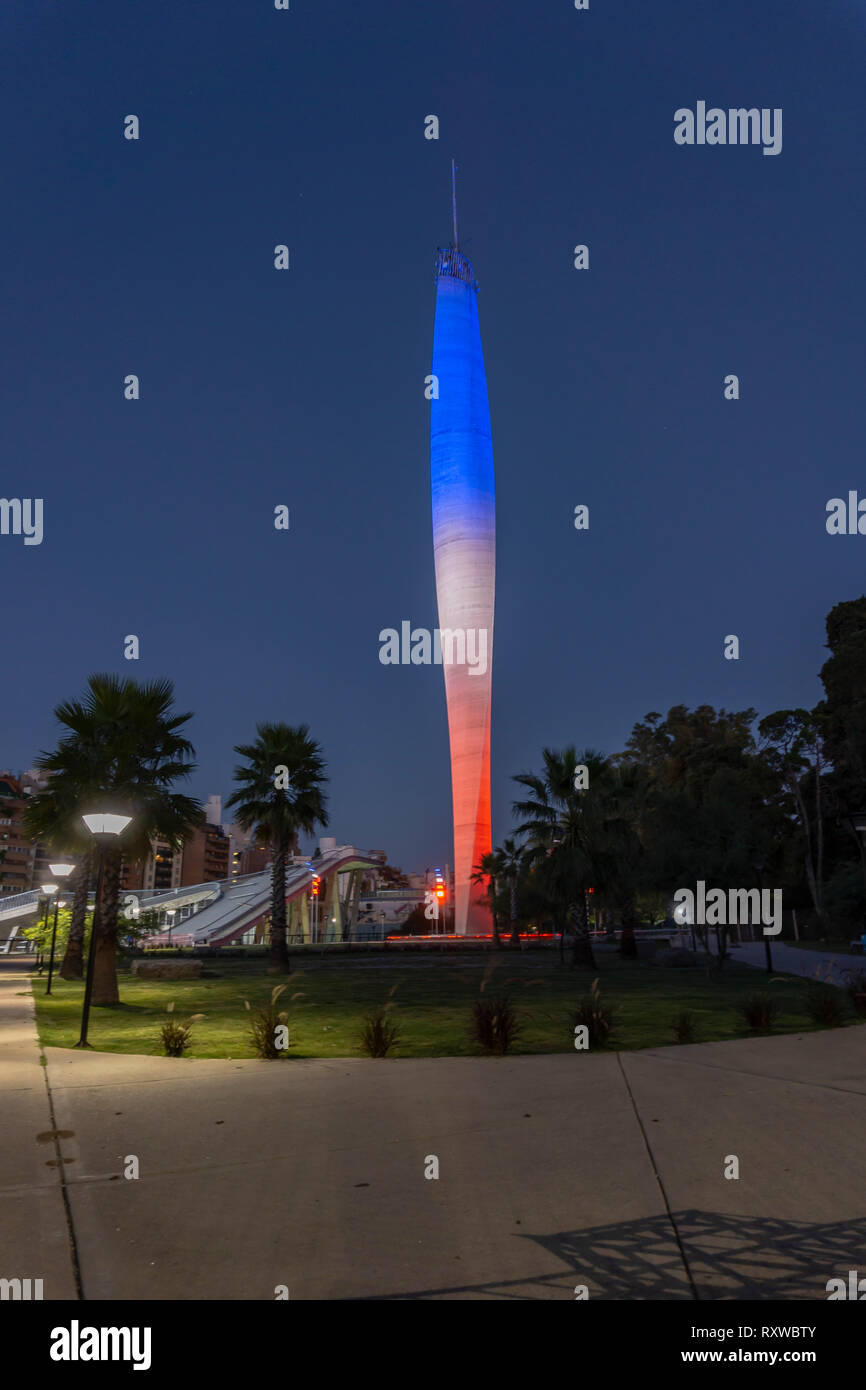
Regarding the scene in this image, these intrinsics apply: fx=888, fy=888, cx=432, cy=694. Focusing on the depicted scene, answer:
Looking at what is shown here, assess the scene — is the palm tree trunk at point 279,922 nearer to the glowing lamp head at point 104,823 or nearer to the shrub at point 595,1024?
the glowing lamp head at point 104,823

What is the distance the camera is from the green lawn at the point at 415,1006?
13672 mm

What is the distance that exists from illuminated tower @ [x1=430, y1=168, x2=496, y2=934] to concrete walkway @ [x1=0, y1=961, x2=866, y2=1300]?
248ft

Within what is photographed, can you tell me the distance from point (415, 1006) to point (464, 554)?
78.8m

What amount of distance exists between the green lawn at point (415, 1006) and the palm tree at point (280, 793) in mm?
4543

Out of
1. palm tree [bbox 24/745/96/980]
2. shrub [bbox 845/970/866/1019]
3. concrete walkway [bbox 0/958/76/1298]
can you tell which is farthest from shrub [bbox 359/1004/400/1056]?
palm tree [bbox 24/745/96/980]

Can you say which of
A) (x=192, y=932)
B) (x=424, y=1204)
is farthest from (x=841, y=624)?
(x=424, y=1204)

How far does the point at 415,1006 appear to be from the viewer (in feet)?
65.2

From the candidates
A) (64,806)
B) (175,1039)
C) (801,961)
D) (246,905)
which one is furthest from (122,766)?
(246,905)

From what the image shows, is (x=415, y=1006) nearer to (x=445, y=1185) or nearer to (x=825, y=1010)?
(x=825, y=1010)

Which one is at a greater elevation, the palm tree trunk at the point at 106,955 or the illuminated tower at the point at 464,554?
the illuminated tower at the point at 464,554

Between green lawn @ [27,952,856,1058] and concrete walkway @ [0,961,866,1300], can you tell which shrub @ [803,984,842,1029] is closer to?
green lawn @ [27,952,856,1058]

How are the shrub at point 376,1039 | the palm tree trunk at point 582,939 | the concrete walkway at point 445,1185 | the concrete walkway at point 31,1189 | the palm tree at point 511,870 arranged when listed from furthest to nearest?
the palm tree at point 511,870 → the palm tree trunk at point 582,939 → the shrub at point 376,1039 → the concrete walkway at point 31,1189 → the concrete walkway at point 445,1185

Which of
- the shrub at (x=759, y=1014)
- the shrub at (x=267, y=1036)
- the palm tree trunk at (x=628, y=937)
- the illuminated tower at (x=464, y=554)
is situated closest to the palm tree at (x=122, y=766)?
the shrub at (x=267, y=1036)
